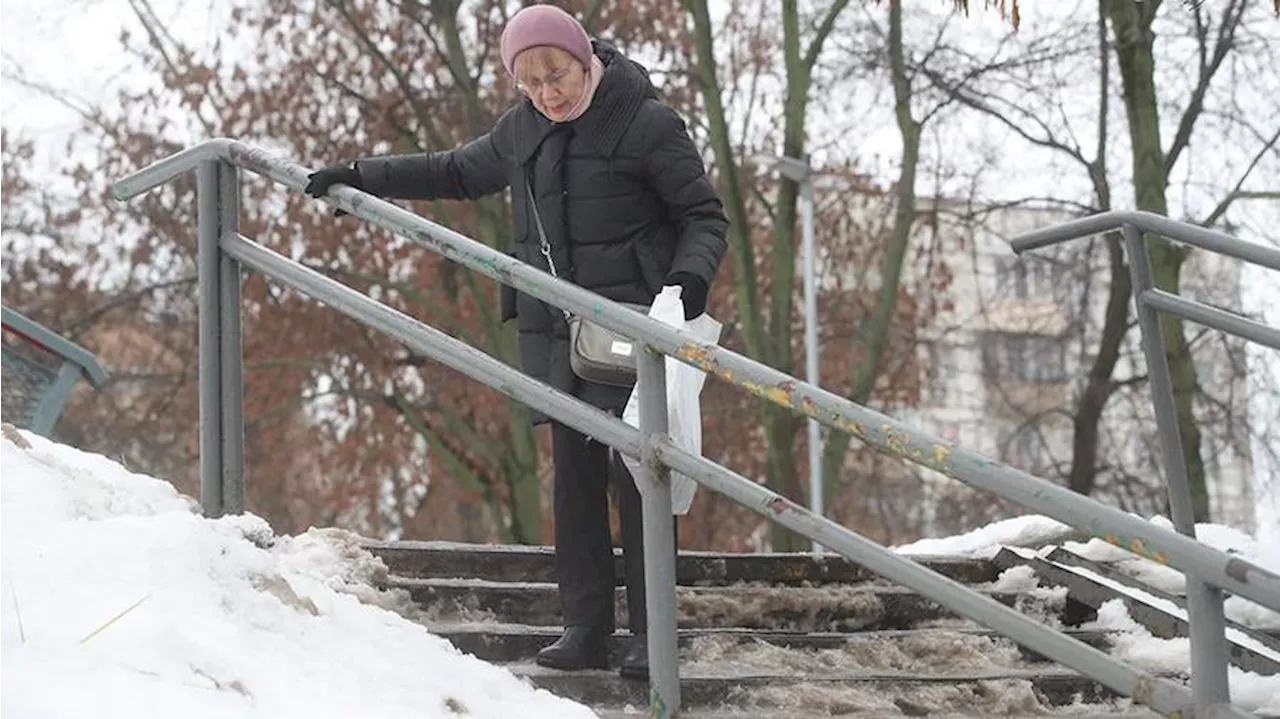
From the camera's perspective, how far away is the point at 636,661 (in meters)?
4.09

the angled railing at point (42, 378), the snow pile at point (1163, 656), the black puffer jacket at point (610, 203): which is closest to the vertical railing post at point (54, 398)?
the angled railing at point (42, 378)

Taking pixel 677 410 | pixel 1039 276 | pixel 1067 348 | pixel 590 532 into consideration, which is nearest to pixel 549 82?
pixel 677 410

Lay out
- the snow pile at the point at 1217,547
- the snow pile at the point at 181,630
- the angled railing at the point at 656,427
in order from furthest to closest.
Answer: the snow pile at the point at 1217,547, the snow pile at the point at 181,630, the angled railing at the point at 656,427

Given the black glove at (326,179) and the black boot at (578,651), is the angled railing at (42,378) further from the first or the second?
the black boot at (578,651)

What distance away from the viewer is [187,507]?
181 inches

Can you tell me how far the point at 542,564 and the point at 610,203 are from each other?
1.36 metres

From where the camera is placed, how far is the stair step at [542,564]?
16.6 ft

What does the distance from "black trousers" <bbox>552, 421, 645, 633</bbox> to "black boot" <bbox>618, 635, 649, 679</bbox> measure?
0.05 m

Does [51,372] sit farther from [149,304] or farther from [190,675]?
[149,304]

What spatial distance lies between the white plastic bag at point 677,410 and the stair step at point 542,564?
3.81ft

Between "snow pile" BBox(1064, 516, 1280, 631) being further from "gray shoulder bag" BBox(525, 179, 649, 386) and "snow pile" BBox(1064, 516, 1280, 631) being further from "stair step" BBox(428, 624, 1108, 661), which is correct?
"gray shoulder bag" BBox(525, 179, 649, 386)

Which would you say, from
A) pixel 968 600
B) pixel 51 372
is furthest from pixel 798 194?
pixel 968 600

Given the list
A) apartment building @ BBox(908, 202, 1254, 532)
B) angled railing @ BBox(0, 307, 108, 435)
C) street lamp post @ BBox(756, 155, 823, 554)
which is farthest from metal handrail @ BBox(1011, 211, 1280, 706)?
apartment building @ BBox(908, 202, 1254, 532)

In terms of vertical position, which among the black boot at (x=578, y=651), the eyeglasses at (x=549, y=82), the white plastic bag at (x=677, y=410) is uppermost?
the eyeglasses at (x=549, y=82)
